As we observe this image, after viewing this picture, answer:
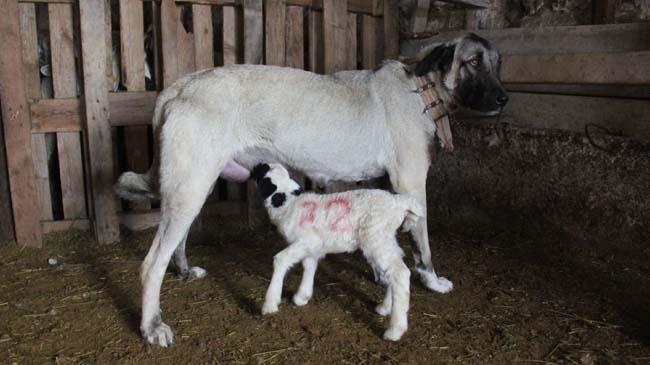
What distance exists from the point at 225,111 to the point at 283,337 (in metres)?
1.63

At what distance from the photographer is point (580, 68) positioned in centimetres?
478

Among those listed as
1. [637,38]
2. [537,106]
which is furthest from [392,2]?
[637,38]

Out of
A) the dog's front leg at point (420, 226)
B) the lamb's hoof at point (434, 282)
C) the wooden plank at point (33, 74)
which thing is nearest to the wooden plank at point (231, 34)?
the wooden plank at point (33, 74)

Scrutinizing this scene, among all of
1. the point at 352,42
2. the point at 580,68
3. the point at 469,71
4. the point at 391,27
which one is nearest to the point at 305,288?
the point at 469,71

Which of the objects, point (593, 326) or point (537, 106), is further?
point (537, 106)

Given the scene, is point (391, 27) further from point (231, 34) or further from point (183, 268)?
point (183, 268)

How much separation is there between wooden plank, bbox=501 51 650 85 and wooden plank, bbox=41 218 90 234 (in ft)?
14.9

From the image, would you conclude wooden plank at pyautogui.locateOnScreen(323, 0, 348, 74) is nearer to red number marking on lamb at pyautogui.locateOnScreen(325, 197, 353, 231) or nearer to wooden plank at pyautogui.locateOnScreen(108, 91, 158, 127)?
wooden plank at pyautogui.locateOnScreen(108, 91, 158, 127)

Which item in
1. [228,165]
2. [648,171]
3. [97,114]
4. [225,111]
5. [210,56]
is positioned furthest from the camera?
[210,56]

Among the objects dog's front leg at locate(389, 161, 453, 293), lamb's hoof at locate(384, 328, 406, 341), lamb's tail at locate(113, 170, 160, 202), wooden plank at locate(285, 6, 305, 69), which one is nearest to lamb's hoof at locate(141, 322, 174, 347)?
lamb's tail at locate(113, 170, 160, 202)

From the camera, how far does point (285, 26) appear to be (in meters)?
5.76

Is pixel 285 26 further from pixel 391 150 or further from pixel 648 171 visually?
pixel 648 171

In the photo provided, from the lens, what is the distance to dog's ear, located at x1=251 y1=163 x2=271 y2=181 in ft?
12.7

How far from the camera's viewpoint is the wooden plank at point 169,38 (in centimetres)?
528
